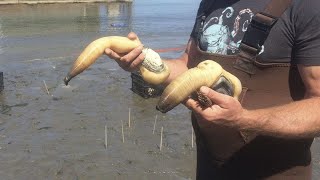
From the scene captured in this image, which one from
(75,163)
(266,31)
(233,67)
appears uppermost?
(266,31)

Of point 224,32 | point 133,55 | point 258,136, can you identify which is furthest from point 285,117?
point 133,55

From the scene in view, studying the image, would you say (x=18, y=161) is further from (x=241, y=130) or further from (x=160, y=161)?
(x=241, y=130)

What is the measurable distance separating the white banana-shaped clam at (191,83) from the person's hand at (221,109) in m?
0.08

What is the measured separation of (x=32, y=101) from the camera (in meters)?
10.7

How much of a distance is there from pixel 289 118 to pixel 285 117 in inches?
0.9

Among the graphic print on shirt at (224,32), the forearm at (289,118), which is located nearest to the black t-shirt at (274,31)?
the graphic print on shirt at (224,32)

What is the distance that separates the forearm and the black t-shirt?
0.24m

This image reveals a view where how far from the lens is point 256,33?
2592 millimetres

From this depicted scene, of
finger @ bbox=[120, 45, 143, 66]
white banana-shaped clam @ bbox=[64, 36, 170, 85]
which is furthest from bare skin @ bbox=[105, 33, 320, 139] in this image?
finger @ bbox=[120, 45, 143, 66]

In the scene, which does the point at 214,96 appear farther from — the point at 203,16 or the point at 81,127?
the point at 81,127

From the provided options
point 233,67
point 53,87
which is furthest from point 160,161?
point 53,87

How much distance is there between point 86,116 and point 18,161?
244 centimetres

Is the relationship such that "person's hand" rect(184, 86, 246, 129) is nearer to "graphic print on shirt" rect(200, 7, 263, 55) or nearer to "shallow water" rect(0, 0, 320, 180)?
"graphic print on shirt" rect(200, 7, 263, 55)

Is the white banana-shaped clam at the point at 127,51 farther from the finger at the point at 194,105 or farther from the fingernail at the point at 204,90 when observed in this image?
the fingernail at the point at 204,90
